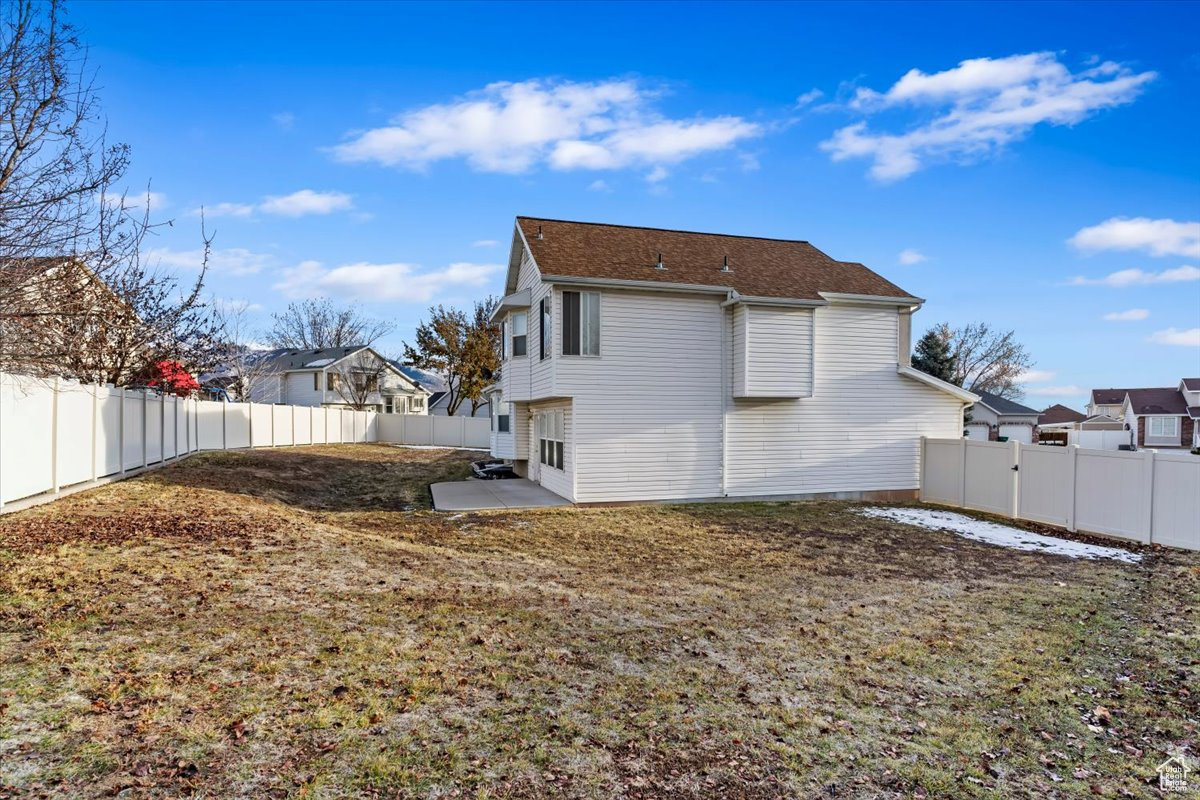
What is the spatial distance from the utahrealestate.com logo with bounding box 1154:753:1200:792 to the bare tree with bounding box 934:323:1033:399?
161 ft

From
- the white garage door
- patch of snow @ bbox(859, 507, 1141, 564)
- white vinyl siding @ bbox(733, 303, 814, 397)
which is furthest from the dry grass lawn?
the white garage door

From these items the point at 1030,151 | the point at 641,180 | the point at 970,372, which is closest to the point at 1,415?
the point at 641,180

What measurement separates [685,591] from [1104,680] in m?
3.94

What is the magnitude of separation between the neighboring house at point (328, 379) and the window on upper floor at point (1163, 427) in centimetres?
5887

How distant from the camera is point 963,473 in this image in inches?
600

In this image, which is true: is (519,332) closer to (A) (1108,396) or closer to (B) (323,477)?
(B) (323,477)

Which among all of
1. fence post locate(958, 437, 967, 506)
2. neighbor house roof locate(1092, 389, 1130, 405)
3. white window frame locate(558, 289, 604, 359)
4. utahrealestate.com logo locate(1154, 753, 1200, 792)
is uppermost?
white window frame locate(558, 289, 604, 359)

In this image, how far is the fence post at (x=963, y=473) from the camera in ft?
49.8

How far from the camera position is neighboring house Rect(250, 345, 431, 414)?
42938 mm

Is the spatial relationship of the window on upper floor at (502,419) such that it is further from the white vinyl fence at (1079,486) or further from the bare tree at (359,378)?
the bare tree at (359,378)

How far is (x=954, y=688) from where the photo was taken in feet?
16.2

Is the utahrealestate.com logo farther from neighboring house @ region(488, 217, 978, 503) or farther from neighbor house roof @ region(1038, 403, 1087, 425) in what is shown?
neighbor house roof @ region(1038, 403, 1087, 425)

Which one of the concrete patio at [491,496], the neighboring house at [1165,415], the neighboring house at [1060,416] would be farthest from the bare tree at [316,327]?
the neighboring house at [1060,416]

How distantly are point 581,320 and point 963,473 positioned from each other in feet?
33.0
